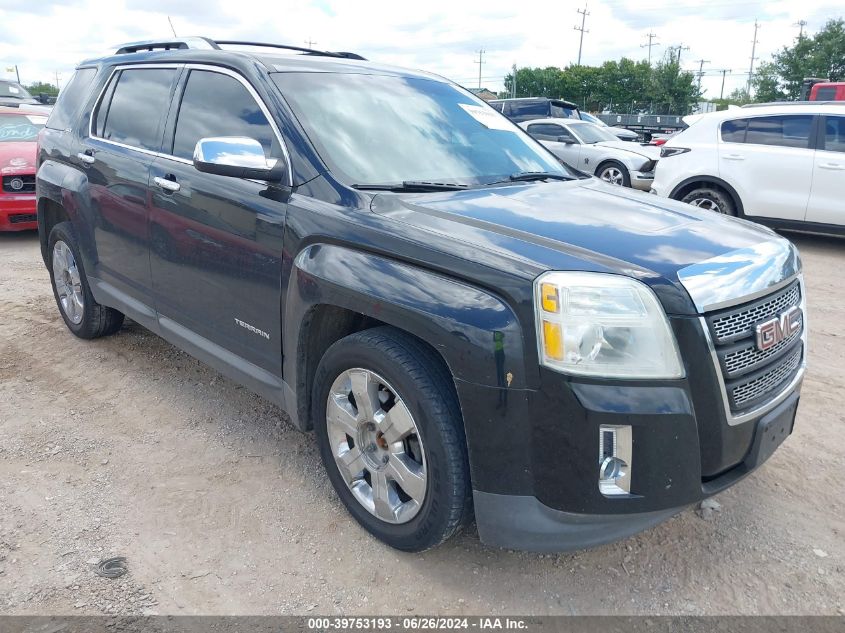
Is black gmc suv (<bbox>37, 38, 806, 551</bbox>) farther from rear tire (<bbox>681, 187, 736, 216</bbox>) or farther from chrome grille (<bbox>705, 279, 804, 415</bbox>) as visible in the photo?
rear tire (<bbox>681, 187, 736, 216</bbox>)

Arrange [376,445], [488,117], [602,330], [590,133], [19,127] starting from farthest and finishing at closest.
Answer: [590,133] < [19,127] < [488,117] < [376,445] < [602,330]

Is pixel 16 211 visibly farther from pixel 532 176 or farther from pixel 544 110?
pixel 544 110

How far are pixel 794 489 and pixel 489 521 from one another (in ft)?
5.60

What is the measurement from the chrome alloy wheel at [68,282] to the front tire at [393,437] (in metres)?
2.74

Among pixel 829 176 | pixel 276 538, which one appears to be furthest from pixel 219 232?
pixel 829 176

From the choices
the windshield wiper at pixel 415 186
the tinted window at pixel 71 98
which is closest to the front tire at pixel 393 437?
the windshield wiper at pixel 415 186

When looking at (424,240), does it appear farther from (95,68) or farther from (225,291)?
(95,68)

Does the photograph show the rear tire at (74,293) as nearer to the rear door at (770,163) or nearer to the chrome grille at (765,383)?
the chrome grille at (765,383)

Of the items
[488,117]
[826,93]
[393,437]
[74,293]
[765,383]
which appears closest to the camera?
[765,383]

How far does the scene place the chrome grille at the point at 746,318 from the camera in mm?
2213

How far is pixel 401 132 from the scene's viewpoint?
10.5 feet

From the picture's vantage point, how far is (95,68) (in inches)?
181

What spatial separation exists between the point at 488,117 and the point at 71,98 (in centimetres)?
293

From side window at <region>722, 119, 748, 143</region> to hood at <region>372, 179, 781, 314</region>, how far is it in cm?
635
